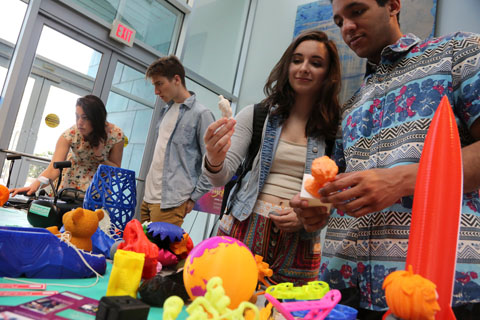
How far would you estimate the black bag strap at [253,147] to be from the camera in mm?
1096

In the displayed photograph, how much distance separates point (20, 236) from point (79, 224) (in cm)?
18

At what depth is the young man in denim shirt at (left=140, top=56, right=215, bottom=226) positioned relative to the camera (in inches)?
73.6

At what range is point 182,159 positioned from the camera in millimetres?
1946

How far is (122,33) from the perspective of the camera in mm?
3121

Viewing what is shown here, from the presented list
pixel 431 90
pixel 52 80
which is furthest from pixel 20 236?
pixel 52 80

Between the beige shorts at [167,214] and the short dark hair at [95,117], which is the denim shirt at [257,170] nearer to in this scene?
the beige shorts at [167,214]

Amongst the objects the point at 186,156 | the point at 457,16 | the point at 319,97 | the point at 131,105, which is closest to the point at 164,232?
the point at 319,97

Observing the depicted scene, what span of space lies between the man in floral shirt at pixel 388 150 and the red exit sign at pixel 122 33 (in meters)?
2.79

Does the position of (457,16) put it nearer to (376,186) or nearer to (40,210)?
(376,186)

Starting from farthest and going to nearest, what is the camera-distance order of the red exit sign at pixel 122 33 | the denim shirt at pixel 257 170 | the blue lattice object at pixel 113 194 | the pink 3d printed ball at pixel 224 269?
the red exit sign at pixel 122 33
the denim shirt at pixel 257 170
the blue lattice object at pixel 113 194
the pink 3d printed ball at pixel 224 269

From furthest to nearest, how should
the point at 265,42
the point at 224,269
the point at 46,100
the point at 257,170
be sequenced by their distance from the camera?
1. the point at 265,42
2. the point at 46,100
3. the point at 257,170
4. the point at 224,269

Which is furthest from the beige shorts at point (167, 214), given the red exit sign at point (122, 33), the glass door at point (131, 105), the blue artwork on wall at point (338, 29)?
the blue artwork on wall at point (338, 29)

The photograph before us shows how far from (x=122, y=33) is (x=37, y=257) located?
3112mm

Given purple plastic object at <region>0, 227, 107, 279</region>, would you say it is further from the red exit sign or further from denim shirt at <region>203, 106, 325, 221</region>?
the red exit sign
